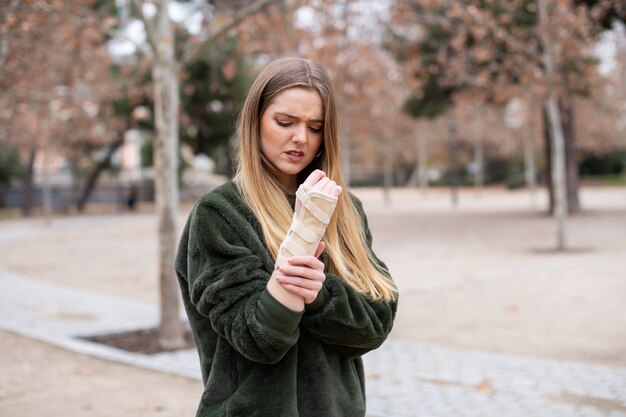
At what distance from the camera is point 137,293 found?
1112cm

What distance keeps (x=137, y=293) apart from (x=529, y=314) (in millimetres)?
5813

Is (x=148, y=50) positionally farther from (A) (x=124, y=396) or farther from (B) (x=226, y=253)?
(B) (x=226, y=253)

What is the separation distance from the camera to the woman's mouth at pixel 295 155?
194cm

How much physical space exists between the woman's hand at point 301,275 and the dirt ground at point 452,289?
3.83 metres

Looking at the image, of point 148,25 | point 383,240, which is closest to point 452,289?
point 148,25

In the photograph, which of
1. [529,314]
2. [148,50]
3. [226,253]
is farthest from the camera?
[529,314]

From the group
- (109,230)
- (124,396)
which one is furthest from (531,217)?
(124,396)

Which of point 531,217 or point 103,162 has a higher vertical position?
point 103,162

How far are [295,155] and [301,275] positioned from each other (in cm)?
42

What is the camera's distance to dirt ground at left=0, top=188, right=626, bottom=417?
6031 millimetres

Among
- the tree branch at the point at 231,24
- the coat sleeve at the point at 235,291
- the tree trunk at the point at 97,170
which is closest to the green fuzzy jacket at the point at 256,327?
the coat sleeve at the point at 235,291

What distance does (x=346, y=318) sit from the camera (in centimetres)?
180

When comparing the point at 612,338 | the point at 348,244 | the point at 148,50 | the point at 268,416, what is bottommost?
the point at 612,338

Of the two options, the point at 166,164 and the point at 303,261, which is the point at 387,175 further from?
the point at 303,261
